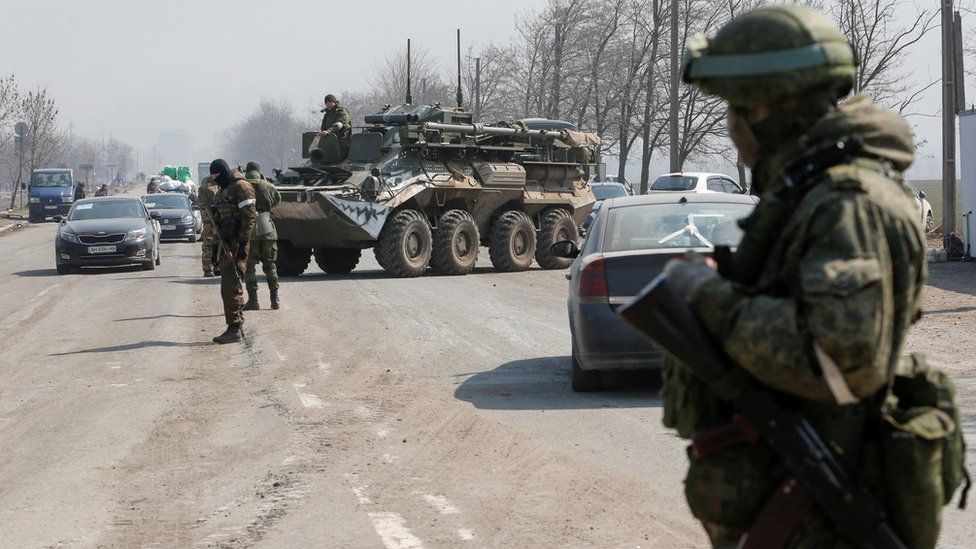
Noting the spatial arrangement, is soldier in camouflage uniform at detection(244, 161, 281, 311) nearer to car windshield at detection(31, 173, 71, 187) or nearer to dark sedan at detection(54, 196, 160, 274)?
dark sedan at detection(54, 196, 160, 274)

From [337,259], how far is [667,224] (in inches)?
525

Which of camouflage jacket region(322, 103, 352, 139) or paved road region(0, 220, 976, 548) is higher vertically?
camouflage jacket region(322, 103, 352, 139)

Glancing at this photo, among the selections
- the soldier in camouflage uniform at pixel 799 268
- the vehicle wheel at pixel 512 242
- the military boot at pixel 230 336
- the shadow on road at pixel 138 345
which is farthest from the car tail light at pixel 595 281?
the vehicle wheel at pixel 512 242

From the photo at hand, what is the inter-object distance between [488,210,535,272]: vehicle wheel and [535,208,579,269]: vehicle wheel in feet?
1.73

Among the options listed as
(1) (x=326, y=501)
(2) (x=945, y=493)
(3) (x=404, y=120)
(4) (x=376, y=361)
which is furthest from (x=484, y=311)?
(2) (x=945, y=493)

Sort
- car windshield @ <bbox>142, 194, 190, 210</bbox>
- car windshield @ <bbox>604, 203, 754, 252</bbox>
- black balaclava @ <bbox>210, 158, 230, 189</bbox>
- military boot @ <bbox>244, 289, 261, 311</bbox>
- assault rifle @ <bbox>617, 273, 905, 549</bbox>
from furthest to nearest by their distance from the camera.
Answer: car windshield @ <bbox>142, 194, 190, 210</bbox> < military boot @ <bbox>244, 289, 261, 311</bbox> < black balaclava @ <bbox>210, 158, 230, 189</bbox> < car windshield @ <bbox>604, 203, 754, 252</bbox> < assault rifle @ <bbox>617, 273, 905, 549</bbox>

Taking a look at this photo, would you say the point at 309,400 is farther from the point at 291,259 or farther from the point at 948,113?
the point at 948,113

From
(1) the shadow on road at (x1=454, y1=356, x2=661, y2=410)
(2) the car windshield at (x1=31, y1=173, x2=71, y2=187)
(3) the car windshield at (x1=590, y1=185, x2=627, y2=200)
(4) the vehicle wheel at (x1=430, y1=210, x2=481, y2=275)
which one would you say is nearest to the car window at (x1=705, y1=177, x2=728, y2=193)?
(3) the car windshield at (x1=590, y1=185, x2=627, y2=200)

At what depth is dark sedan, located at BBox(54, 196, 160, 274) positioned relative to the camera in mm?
21828

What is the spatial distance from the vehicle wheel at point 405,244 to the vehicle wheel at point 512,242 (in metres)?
2.00

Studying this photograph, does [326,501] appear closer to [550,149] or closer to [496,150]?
[496,150]

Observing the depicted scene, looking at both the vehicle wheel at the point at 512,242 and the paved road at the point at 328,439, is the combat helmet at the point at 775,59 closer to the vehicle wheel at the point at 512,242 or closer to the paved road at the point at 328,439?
the paved road at the point at 328,439

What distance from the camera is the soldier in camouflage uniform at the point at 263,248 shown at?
14758mm

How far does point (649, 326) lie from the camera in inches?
92.2
